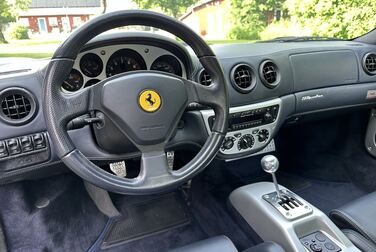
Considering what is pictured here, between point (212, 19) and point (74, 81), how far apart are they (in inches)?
53.1

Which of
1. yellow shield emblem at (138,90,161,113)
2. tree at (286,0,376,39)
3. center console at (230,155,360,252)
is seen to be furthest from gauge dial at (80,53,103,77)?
tree at (286,0,376,39)

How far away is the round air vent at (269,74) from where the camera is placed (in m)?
1.86

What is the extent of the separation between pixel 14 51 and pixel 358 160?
2.18m

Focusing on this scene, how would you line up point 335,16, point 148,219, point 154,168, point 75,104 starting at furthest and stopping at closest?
point 335,16, point 148,219, point 154,168, point 75,104

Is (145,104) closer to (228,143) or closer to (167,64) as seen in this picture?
(167,64)

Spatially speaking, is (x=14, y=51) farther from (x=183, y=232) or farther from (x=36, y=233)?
(x=183, y=232)

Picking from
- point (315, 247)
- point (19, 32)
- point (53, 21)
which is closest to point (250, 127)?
point (315, 247)

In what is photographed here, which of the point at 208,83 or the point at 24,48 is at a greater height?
the point at 24,48

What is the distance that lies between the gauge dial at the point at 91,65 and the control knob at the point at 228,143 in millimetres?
709

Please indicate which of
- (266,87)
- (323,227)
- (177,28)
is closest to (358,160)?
(266,87)

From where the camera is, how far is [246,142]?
1.86 m

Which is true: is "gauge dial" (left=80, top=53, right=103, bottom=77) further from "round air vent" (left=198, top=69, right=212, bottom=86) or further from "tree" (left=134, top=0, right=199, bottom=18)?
"round air vent" (left=198, top=69, right=212, bottom=86)

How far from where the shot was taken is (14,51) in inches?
63.3

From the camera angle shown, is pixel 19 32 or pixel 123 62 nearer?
pixel 123 62
